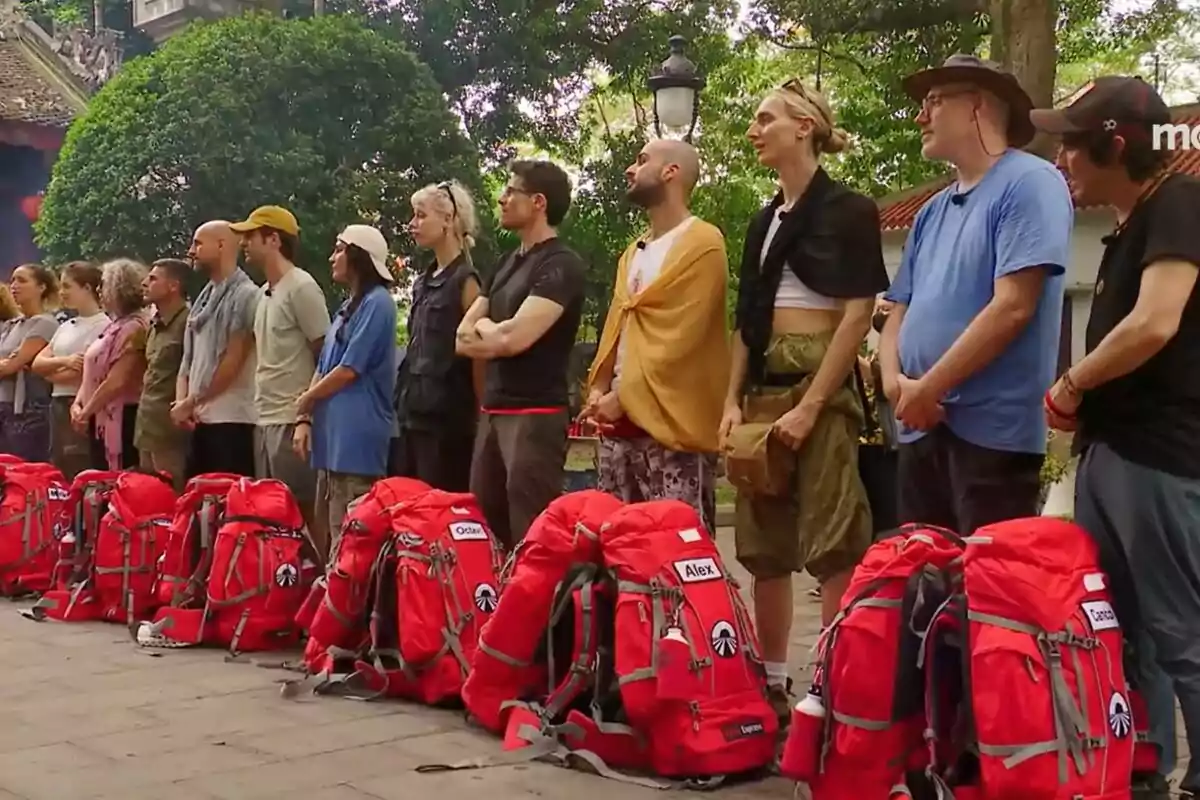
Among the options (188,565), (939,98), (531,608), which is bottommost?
(188,565)

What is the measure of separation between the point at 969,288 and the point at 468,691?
199 centimetres

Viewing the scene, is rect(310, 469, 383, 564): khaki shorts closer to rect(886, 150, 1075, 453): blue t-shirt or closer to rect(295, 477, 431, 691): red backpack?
rect(295, 477, 431, 691): red backpack

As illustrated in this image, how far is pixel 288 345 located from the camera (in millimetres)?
6461

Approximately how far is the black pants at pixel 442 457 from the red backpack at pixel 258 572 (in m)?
0.62

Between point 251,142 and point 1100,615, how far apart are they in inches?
399

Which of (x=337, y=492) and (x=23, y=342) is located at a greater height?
(x=23, y=342)

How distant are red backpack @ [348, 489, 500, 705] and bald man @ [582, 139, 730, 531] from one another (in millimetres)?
522

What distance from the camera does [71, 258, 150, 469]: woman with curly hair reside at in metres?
7.44

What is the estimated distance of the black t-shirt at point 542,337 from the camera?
519 centimetres

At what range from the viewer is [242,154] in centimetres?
1206

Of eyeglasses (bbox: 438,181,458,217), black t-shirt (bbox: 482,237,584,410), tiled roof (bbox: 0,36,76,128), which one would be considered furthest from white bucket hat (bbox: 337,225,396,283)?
tiled roof (bbox: 0,36,76,128)

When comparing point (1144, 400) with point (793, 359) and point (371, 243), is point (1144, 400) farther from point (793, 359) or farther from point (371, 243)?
point (371, 243)

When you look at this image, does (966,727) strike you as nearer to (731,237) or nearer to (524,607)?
(524,607)

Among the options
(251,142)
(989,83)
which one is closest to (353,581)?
(989,83)
